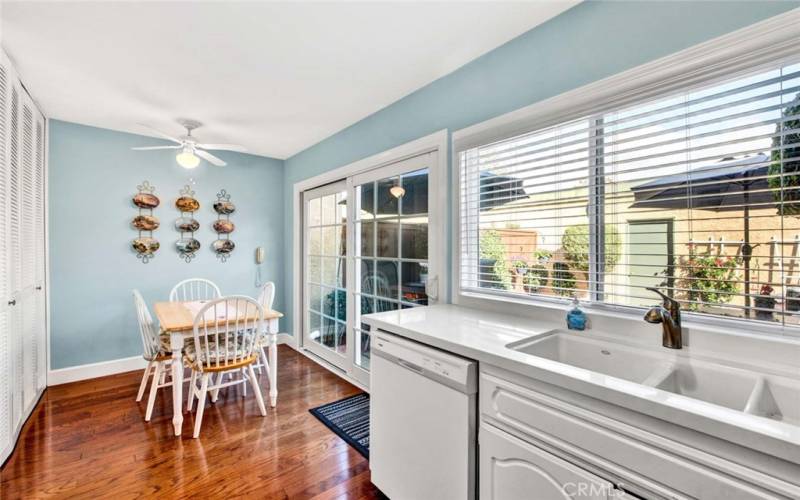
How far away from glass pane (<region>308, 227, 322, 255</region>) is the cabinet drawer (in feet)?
9.53

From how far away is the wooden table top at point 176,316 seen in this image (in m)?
2.37

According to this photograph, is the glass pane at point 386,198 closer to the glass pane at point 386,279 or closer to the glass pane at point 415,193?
the glass pane at point 415,193

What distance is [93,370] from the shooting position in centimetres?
331

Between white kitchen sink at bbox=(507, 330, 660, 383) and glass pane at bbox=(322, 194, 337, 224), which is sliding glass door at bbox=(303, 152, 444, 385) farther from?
white kitchen sink at bbox=(507, 330, 660, 383)

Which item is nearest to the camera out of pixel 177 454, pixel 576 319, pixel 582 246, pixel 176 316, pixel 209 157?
pixel 576 319

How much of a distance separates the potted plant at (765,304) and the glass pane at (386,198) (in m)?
2.06

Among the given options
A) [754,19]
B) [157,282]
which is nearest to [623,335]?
[754,19]

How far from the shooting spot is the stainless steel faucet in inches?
50.4

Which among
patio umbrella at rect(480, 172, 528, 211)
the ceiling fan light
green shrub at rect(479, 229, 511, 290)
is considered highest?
the ceiling fan light

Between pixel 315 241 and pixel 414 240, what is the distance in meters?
1.75

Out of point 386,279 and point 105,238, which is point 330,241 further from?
point 105,238

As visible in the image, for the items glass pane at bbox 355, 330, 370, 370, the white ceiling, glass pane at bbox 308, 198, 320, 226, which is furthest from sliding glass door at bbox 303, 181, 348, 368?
the white ceiling

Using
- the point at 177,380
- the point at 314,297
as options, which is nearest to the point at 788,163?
the point at 177,380

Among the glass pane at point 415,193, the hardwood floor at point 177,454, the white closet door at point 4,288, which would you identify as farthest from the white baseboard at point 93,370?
the glass pane at point 415,193
